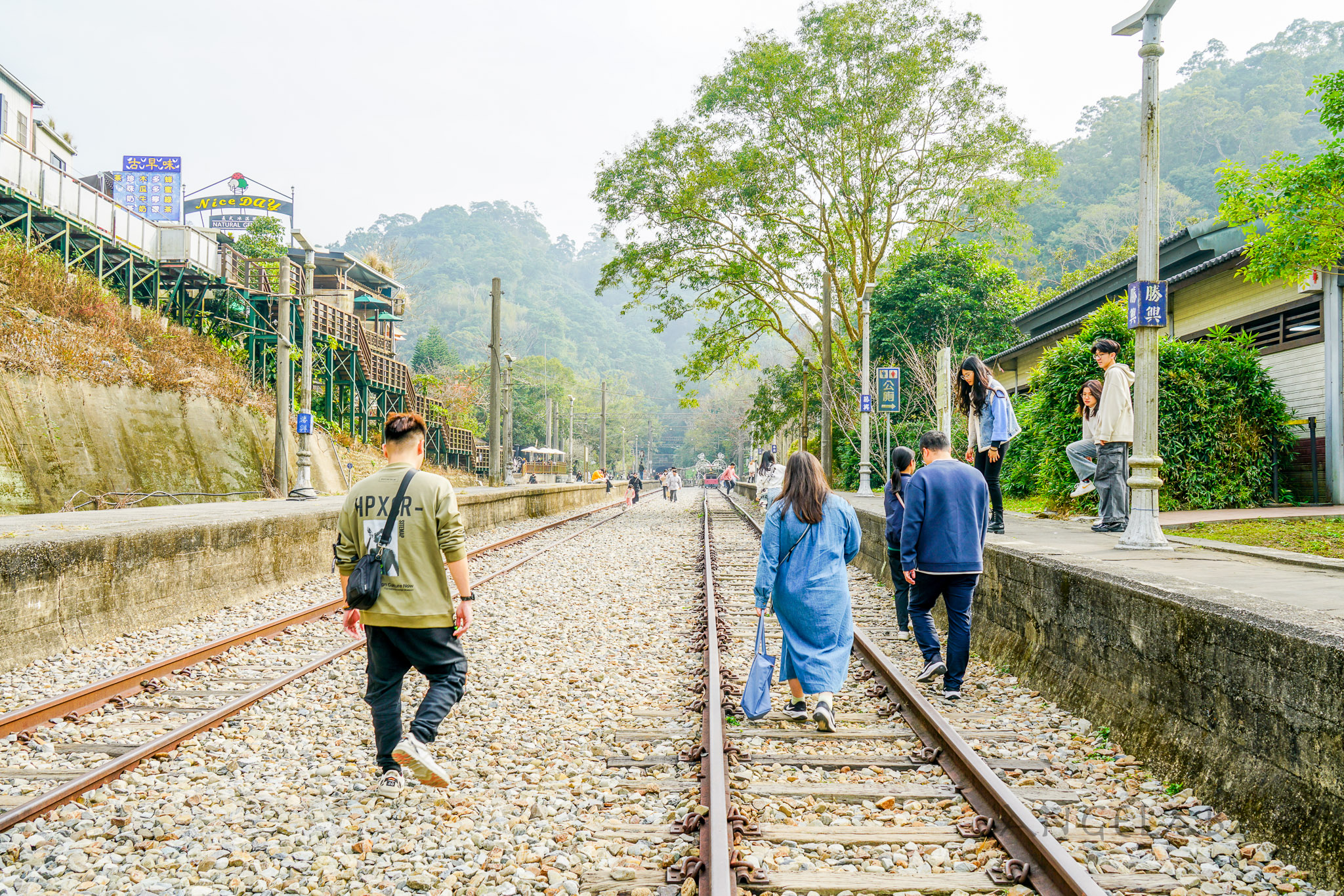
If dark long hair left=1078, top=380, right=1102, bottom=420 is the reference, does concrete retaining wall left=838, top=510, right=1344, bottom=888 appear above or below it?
below

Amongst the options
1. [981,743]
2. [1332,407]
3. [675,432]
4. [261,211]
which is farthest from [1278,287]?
[675,432]

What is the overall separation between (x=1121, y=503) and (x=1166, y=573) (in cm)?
403

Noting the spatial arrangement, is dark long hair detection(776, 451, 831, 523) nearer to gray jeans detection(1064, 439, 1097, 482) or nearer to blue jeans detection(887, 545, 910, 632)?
blue jeans detection(887, 545, 910, 632)

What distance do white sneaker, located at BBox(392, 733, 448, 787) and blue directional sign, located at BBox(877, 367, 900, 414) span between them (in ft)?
54.0

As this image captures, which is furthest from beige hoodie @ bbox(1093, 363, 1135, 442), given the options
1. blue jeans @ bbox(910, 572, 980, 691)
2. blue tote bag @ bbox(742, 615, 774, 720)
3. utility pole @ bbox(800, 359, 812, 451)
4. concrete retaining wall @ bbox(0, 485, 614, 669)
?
utility pole @ bbox(800, 359, 812, 451)

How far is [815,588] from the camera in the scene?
210 inches

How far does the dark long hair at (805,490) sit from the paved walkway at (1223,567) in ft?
6.57

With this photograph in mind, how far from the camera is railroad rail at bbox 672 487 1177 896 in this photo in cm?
331

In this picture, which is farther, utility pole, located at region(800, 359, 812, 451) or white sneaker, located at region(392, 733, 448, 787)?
utility pole, located at region(800, 359, 812, 451)

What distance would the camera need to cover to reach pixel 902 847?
369 cm

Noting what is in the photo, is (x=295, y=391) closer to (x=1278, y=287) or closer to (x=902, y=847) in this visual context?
(x=1278, y=287)

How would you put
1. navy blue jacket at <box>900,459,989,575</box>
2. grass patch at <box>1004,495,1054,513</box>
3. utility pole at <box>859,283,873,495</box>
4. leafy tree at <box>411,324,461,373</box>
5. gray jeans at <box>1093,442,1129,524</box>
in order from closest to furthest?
navy blue jacket at <box>900,459,989,575</box> → gray jeans at <box>1093,442,1129,524</box> → grass patch at <box>1004,495,1054,513</box> → utility pole at <box>859,283,873,495</box> → leafy tree at <box>411,324,461,373</box>

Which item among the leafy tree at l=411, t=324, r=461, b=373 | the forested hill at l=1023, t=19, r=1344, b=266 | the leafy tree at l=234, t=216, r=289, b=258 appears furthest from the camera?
the leafy tree at l=411, t=324, r=461, b=373

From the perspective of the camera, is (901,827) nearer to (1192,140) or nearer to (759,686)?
(759,686)
